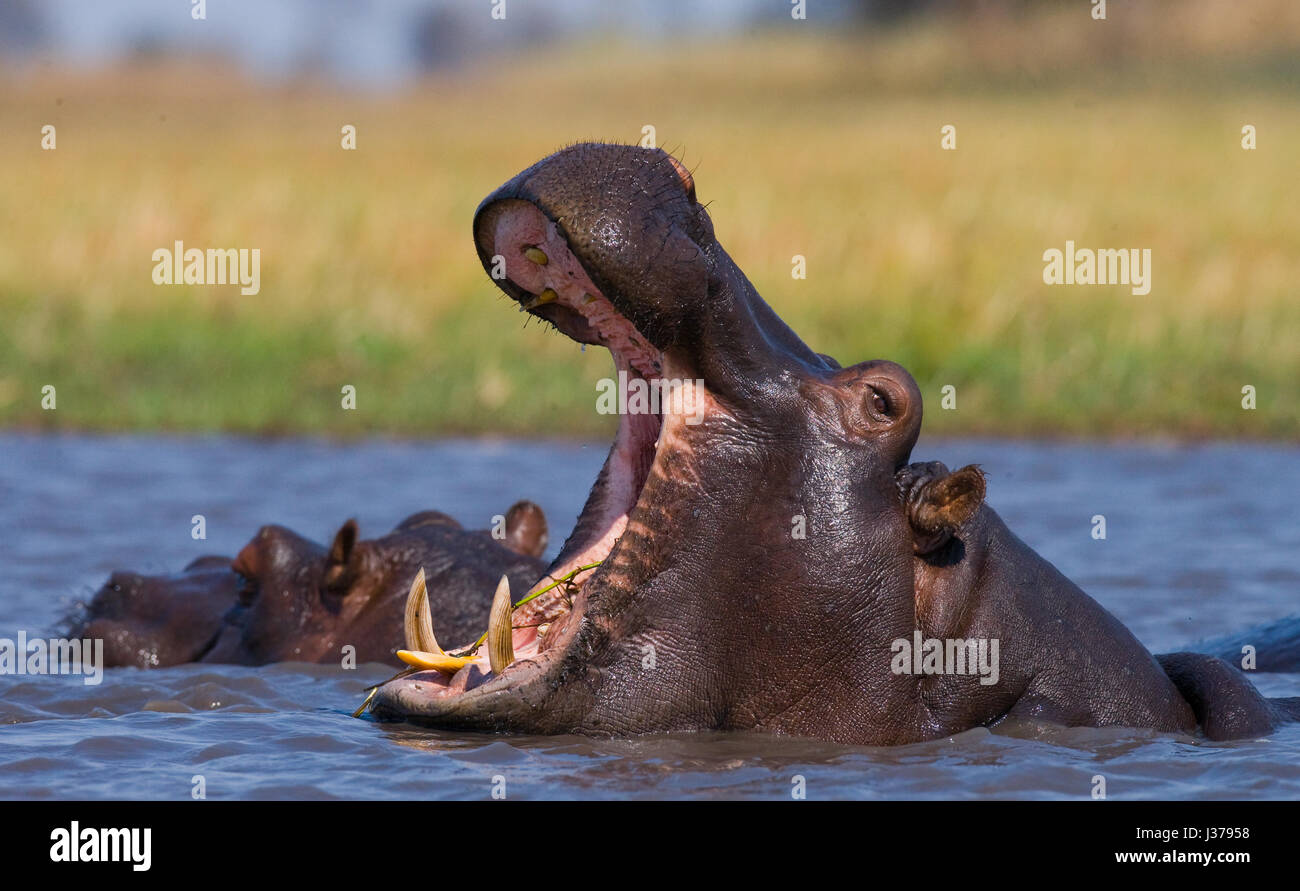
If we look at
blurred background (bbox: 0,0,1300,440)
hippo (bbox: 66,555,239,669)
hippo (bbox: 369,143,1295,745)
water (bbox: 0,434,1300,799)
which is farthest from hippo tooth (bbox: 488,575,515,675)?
blurred background (bbox: 0,0,1300,440)

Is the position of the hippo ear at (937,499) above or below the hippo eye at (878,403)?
below

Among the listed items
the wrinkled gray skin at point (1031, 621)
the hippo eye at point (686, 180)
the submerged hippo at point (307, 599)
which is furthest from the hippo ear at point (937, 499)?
the submerged hippo at point (307, 599)

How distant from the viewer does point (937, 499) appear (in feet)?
16.2

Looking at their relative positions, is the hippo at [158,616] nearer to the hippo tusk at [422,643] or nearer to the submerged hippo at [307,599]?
the submerged hippo at [307,599]

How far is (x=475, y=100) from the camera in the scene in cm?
5328

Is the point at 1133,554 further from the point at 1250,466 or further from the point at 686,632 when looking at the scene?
the point at 686,632

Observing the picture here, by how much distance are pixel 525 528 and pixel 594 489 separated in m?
1.95

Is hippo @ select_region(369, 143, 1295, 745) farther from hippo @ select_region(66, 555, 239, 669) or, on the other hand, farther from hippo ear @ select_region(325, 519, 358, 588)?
hippo @ select_region(66, 555, 239, 669)

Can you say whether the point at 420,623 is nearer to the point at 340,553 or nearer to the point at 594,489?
the point at 594,489

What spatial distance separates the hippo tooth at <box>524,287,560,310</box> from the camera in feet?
16.5

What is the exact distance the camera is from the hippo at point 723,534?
15.7 feet

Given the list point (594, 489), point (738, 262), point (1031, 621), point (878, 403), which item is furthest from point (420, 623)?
point (738, 262)

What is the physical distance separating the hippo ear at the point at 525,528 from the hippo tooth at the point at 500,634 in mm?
2227
